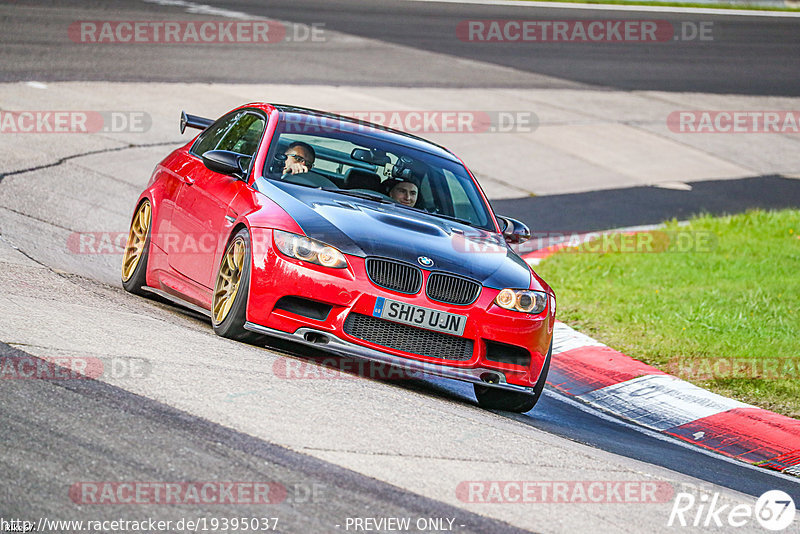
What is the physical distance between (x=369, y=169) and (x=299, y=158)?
0.51 metres

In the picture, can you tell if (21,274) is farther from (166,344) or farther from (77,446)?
(77,446)

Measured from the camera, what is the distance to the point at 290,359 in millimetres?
6980

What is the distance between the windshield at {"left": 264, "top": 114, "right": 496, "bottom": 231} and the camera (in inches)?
318

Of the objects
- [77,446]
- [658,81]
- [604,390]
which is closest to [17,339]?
[77,446]

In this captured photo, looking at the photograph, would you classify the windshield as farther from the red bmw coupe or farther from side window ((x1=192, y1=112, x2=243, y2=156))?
side window ((x1=192, y1=112, x2=243, y2=156))

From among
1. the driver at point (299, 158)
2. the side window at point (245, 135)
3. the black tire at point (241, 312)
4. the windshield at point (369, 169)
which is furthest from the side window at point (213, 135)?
the black tire at point (241, 312)

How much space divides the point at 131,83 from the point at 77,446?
48.0ft

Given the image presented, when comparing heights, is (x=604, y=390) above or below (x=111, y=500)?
below

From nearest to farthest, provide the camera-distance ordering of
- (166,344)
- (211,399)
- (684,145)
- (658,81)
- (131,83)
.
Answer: (211,399)
(166,344)
(131,83)
(684,145)
(658,81)

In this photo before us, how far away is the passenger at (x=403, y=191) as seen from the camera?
819 cm

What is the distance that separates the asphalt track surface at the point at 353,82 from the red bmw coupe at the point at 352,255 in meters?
0.49

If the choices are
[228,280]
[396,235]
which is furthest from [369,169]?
[228,280]

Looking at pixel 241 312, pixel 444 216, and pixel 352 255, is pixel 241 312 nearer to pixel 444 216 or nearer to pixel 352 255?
pixel 352 255

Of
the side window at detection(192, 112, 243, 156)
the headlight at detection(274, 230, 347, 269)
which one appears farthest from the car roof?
the headlight at detection(274, 230, 347, 269)
